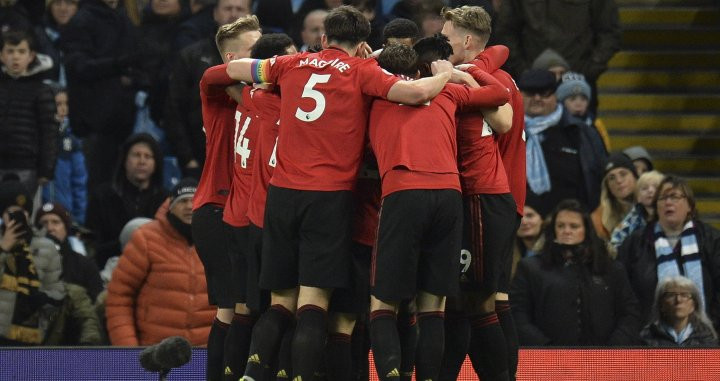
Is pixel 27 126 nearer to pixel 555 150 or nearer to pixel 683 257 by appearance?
pixel 555 150

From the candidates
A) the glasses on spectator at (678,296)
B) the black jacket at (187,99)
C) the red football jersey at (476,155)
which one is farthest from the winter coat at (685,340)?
the black jacket at (187,99)

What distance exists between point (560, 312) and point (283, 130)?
299 centimetres

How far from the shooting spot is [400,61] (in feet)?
32.6

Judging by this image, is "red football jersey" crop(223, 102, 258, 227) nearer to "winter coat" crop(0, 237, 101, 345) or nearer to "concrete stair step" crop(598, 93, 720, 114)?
"winter coat" crop(0, 237, 101, 345)

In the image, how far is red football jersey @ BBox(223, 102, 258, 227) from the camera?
10414mm

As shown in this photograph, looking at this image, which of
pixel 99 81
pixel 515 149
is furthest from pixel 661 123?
pixel 515 149

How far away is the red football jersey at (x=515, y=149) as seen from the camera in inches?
416

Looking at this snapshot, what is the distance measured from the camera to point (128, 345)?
39.5 feet

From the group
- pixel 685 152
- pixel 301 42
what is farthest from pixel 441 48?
pixel 685 152

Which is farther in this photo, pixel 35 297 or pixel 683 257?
pixel 683 257

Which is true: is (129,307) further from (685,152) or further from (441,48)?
(685,152)

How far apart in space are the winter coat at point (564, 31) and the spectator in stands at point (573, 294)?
11.3ft

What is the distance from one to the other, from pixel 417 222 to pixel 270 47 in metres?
1.45

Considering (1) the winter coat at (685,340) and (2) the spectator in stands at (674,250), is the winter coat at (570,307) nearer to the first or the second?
(1) the winter coat at (685,340)
